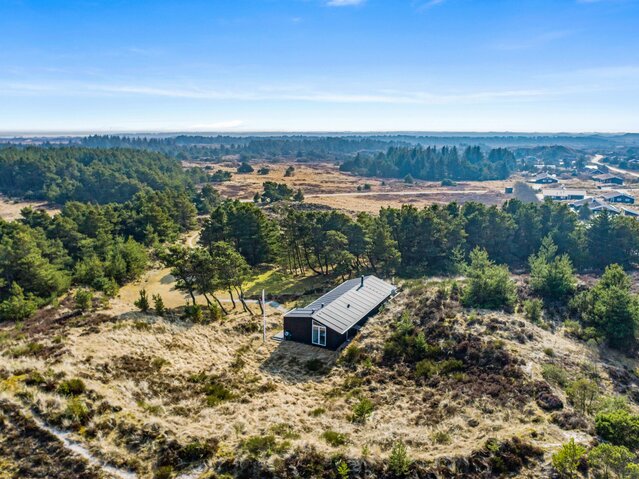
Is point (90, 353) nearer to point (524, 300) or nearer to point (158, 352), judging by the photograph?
point (158, 352)

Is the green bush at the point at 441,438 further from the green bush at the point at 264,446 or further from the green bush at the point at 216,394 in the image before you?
the green bush at the point at 216,394

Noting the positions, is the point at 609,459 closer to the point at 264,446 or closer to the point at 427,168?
the point at 264,446

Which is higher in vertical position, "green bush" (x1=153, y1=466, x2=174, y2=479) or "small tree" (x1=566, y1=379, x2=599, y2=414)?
"small tree" (x1=566, y1=379, x2=599, y2=414)

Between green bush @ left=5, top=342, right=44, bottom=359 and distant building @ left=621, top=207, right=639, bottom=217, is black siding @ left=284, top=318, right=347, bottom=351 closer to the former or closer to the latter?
green bush @ left=5, top=342, right=44, bottom=359

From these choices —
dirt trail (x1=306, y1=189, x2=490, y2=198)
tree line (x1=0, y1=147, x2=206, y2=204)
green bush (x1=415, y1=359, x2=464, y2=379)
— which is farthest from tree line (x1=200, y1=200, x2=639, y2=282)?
dirt trail (x1=306, y1=189, x2=490, y2=198)

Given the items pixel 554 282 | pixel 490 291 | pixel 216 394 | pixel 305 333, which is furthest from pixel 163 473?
pixel 554 282

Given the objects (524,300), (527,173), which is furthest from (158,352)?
(527,173)

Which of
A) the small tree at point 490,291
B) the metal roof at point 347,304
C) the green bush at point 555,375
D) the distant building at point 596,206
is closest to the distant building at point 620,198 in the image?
the distant building at point 596,206
